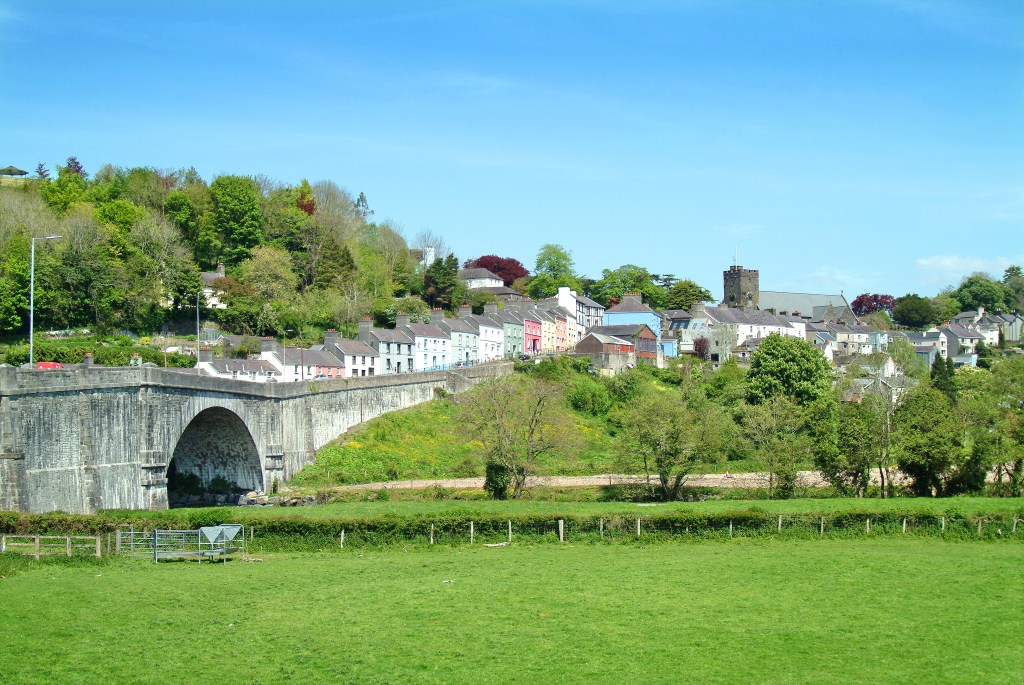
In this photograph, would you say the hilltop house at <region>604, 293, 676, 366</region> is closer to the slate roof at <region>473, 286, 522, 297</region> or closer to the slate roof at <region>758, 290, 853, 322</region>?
the slate roof at <region>473, 286, 522, 297</region>

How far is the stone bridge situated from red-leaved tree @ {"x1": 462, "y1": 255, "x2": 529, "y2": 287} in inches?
3760

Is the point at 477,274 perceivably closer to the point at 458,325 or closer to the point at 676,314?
the point at 676,314

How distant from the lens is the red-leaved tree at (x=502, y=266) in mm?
157387

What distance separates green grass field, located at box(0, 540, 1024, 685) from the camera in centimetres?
2181

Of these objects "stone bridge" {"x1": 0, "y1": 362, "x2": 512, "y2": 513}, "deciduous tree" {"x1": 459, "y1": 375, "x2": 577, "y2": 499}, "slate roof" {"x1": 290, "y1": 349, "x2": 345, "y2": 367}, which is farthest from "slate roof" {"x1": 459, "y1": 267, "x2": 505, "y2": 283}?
"deciduous tree" {"x1": 459, "y1": 375, "x2": 577, "y2": 499}

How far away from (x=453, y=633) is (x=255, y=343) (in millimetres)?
62717

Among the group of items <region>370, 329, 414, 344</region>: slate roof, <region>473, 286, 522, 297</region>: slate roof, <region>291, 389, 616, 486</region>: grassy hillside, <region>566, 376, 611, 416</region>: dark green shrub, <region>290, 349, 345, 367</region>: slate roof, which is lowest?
<region>291, 389, 616, 486</region>: grassy hillside

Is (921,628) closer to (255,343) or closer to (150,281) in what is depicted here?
(255,343)

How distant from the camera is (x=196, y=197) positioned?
379 feet

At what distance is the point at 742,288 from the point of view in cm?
15138

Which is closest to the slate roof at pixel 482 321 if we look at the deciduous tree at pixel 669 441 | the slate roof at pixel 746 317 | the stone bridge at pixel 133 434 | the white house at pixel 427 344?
the white house at pixel 427 344

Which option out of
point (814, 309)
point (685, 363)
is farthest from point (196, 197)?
point (814, 309)

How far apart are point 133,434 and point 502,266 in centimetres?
11693

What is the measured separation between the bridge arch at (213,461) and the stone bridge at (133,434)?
58 millimetres
